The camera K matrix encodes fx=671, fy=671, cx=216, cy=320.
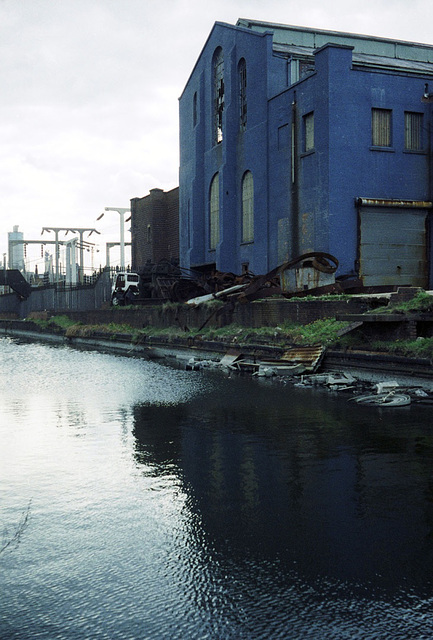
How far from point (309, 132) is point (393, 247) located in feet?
20.0

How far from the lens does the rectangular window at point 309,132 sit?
93.3 ft

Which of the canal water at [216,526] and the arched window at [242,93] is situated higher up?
the arched window at [242,93]

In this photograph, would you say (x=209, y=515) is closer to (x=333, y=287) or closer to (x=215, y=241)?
(x=333, y=287)

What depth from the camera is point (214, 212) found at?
38.4 m

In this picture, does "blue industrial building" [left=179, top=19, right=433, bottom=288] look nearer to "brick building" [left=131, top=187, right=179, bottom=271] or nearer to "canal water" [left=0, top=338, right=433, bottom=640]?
"brick building" [left=131, top=187, right=179, bottom=271]

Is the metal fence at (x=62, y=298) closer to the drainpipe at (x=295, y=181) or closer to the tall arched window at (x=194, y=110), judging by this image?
the tall arched window at (x=194, y=110)

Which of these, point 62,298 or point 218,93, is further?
point 62,298

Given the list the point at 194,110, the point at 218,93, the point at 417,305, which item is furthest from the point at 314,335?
the point at 194,110

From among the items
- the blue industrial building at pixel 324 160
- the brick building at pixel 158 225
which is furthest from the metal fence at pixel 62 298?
the blue industrial building at pixel 324 160

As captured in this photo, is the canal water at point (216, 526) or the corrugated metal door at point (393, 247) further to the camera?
the corrugated metal door at point (393, 247)

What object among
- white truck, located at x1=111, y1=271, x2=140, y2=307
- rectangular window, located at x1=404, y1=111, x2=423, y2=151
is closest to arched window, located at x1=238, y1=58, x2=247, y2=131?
rectangular window, located at x1=404, y1=111, x2=423, y2=151

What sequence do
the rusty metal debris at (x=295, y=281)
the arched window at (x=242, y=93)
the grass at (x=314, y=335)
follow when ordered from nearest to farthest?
the grass at (x=314, y=335) < the rusty metal debris at (x=295, y=281) < the arched window at (x=242, y=93)

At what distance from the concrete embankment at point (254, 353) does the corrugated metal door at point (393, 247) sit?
806 centimetres

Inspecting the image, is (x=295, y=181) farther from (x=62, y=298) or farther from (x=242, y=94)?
(x=62, y=298)
